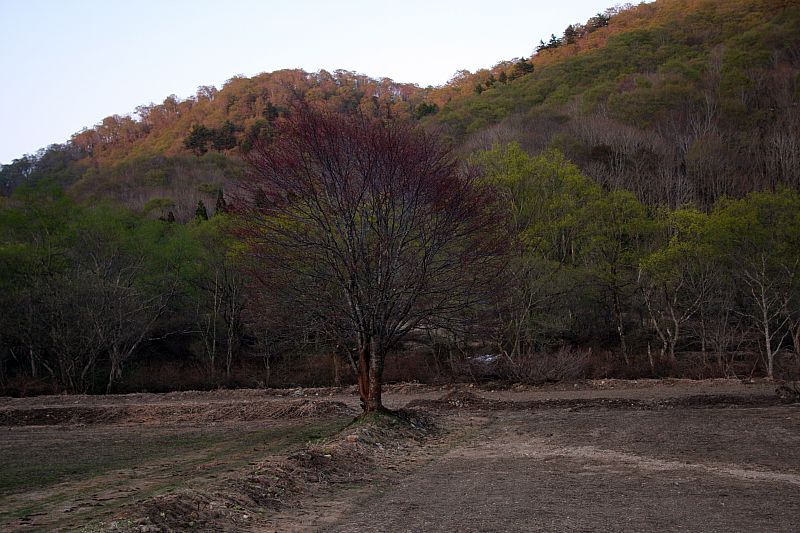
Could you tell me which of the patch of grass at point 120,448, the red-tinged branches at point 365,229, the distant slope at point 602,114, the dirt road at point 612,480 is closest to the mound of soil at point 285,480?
the dirt road at point 612,480

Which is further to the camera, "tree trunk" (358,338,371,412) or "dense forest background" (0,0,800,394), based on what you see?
"dense forest background" (0,0,800,394)

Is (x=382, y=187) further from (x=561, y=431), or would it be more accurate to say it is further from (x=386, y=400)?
(x=386, y=400)

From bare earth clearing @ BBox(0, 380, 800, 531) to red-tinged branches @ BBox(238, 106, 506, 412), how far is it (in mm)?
3047

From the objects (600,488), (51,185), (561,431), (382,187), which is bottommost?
(561,431)

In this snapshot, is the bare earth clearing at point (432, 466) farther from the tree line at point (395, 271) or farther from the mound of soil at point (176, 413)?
the tree line at point (395, 271)

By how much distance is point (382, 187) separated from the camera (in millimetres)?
17141

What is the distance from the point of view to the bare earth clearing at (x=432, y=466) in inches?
331

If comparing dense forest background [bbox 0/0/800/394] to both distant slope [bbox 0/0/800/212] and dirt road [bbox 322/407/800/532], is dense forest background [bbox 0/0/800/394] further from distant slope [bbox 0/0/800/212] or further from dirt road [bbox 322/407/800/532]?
dirt road [bbox 322/407/800/532]

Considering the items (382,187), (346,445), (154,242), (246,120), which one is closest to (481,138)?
(154,242)

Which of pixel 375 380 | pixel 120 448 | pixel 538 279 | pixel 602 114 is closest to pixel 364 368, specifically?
pixel 375 380

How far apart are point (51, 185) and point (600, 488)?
1749 inches

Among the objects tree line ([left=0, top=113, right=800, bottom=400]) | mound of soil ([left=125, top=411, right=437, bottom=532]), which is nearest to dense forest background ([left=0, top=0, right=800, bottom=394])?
tree line ([left=0, top=113, right=800, bottom=400])

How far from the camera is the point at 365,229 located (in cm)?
1764

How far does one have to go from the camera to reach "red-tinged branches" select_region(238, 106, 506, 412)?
16953 millimetres
